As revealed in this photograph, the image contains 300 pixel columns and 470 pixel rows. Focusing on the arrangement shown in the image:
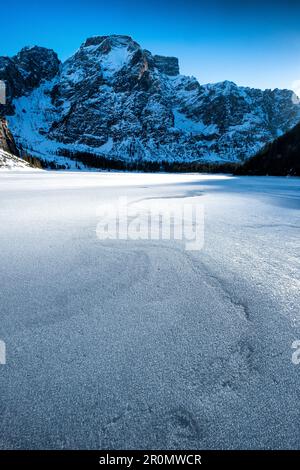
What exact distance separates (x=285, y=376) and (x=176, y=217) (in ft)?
16.4

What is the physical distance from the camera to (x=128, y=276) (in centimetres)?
301

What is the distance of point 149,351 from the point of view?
183 centimetres

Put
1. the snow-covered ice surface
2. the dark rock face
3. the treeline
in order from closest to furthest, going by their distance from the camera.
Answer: the snow-covered ice surface
the dark rock face
the treeline

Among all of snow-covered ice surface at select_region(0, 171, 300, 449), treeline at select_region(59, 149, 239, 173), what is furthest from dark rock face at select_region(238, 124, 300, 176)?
treeline at select_region(59, 149, 239, 173)

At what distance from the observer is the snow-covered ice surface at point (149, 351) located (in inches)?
52.7

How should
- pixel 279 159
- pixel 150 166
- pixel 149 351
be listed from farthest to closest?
pixel 150 166 < pixel 279 159 < pixel 149 351

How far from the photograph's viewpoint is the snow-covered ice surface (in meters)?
1.34

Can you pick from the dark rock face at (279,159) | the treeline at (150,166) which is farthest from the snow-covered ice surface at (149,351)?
the treeline at (150,166)

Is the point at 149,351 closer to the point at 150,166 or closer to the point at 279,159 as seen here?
the point at 279,159

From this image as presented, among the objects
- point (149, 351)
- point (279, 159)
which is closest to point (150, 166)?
point (279, 159)

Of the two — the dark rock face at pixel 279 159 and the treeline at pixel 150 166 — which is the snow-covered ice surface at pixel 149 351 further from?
the treeline at pixel 150 166

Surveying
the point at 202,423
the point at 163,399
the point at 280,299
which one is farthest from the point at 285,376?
the point at 280,299

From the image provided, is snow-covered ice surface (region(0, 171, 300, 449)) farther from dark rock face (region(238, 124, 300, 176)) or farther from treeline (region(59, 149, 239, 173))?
treeline (region(59, 149, 239, 173))

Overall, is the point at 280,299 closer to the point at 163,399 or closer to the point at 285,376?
the point at 285,376
